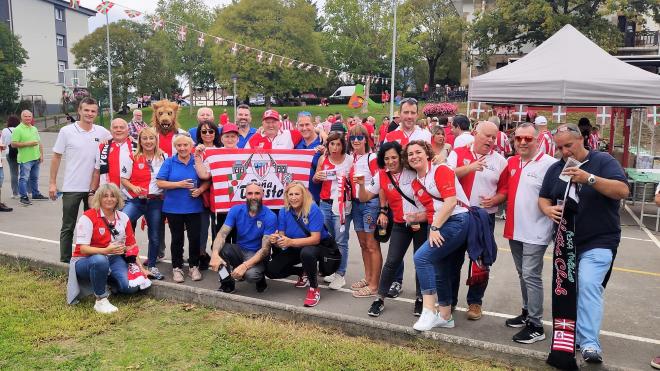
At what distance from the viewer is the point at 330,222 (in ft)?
18.9

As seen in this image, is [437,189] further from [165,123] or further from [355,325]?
[165,123]

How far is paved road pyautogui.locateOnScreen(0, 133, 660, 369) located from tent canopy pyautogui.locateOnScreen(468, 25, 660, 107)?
240 centimetres

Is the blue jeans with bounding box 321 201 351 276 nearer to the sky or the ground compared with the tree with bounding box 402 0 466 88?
nearer to the ground

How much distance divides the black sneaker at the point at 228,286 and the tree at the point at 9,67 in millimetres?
44822

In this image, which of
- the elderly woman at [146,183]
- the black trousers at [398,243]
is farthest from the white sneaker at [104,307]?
the black trousers at [398,243]

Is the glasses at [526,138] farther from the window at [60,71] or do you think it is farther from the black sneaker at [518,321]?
the window at [60,71]

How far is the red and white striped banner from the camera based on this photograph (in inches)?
231

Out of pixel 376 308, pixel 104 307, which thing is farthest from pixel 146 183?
pixel 376 308

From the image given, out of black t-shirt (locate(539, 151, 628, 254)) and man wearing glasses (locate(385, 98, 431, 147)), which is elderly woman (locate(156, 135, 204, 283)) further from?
black t-shirt (locate(539, 151, 628, 254))

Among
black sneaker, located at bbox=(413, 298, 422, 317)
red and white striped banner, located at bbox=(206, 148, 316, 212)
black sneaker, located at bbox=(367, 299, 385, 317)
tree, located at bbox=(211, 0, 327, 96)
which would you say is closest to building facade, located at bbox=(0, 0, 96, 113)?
tree, located at bbox=(211, 0, 327, 96)

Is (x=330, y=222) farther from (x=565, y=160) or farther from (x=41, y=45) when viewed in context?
(x=41, y=45)

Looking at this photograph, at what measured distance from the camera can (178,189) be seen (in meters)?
5.71

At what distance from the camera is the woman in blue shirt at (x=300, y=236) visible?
5262 millimetres

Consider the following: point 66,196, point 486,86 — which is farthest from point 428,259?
point 486,86
